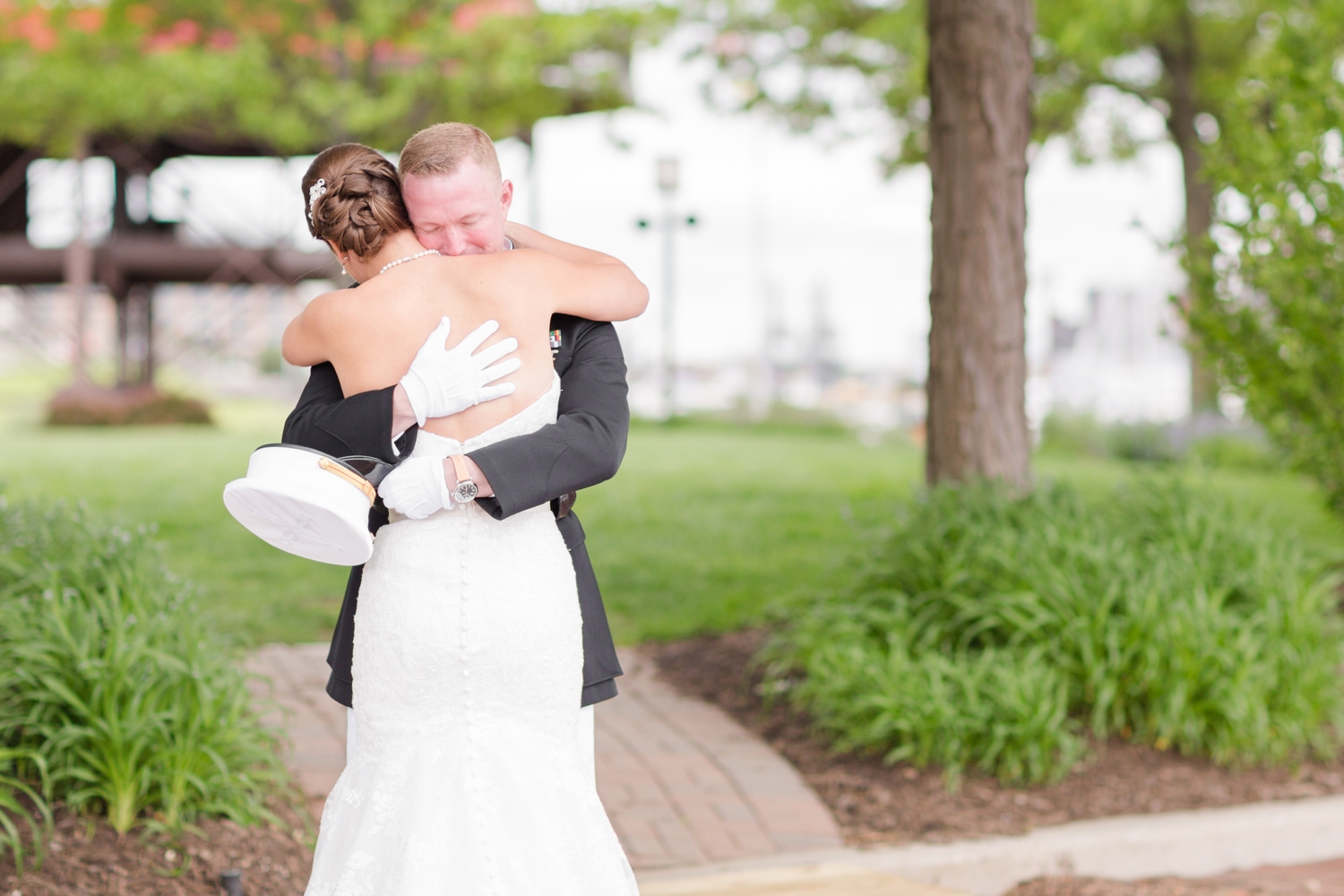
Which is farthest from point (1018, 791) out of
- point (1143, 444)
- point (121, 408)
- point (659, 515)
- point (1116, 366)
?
point (1116, 366)

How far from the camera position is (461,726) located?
2.05 metres

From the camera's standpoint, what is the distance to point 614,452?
6.93 ft

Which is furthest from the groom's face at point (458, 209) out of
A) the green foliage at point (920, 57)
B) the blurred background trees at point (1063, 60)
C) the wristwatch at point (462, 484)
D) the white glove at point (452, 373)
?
the green foliage at point (920, 57)

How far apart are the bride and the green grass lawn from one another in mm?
2190

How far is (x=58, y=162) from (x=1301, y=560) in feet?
66.2

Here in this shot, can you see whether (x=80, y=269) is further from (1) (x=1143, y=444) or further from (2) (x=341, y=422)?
(2) (x=341, y=422)

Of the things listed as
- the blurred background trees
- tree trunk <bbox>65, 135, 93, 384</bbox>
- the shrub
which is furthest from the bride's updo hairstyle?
tree trunk <bbox>65, 135, 93, 384</bbox>

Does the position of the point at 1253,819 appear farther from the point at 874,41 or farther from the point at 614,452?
the point at 874,41

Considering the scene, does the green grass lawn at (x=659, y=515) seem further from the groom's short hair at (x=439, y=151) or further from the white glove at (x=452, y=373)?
the groom's short hair at (x=439, y=151)

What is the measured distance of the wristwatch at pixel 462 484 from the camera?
1.96 metres

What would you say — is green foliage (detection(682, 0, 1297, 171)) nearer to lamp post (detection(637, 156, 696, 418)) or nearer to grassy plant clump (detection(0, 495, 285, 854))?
lamp post (detection(637, 156, 696, 418))

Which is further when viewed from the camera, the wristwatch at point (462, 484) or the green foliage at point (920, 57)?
the green foliage at point (920, 57)

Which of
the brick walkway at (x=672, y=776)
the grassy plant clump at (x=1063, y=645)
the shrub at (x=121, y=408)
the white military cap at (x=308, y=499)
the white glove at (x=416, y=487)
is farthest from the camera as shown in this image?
the shrub at (x=121, y=408)

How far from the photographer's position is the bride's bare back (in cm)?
202
